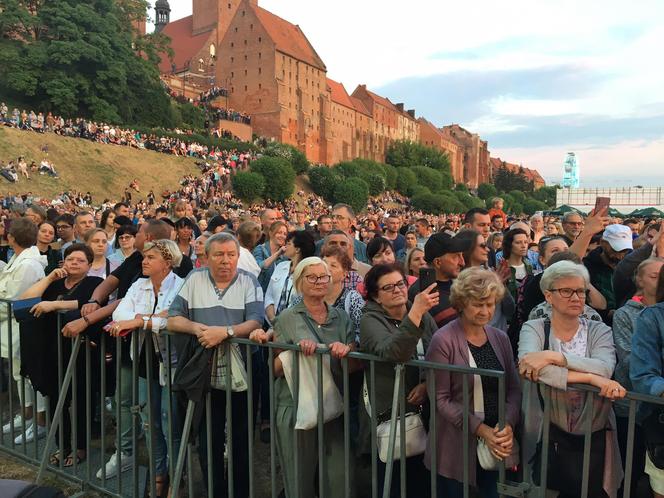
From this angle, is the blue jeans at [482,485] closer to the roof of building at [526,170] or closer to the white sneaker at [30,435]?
the white sneaker at [30,435]

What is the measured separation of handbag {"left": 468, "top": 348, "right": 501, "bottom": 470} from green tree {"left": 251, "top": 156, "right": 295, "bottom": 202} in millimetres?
42485

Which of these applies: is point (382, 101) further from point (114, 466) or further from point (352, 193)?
point (114, 466)

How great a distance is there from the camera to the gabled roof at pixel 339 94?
83875 mm

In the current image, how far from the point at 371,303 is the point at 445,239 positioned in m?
0.90

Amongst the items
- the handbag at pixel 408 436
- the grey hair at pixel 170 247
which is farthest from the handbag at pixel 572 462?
the grey hair at pixel 170 247

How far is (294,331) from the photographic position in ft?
10.6

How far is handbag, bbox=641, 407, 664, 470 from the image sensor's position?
2447 millimetres

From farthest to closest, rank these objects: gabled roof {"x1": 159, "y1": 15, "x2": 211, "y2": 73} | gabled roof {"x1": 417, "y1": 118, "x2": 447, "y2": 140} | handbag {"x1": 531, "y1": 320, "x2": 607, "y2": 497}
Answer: gabled roof {"x1": 417, "y1": 118, "x2": 447, "y2": 140}
gabled roof {"x1": 159, "y1": 15, "x2": 211, "y2": 73}
handbag {"x1": 531, "y1": 320, "x2": 607, "y2": 497}

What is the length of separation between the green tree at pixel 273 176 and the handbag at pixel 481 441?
42485 millimetres

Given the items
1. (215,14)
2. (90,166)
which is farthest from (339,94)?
(90,166)

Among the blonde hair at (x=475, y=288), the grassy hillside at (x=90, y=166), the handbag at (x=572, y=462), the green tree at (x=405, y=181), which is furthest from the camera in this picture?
the green tree at (x=405, y=181)

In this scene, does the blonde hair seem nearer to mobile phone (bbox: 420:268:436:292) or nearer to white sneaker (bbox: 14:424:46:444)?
mobile phone (bbox: 420:268:436:292)

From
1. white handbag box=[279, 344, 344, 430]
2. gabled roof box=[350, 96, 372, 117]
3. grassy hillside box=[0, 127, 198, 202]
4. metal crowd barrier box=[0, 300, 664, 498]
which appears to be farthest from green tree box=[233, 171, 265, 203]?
gabled roof box=[350, 96, 372, 117]

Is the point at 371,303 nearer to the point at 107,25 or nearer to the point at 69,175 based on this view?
the point at 69,175
